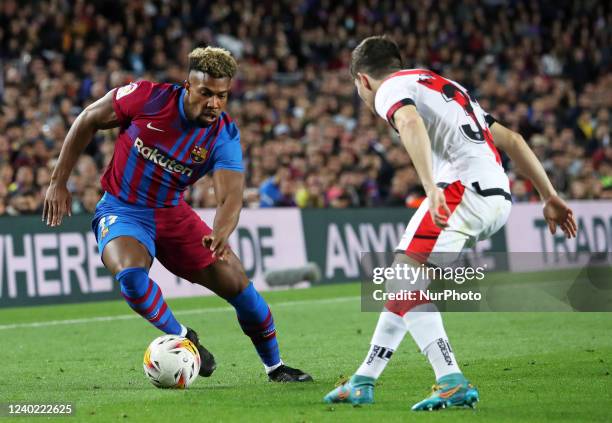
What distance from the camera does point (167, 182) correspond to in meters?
8.25

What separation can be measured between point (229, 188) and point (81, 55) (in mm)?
13642

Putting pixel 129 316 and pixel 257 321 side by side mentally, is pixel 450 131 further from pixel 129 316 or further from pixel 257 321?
pixel 129 316

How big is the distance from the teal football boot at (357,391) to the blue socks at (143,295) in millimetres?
1658

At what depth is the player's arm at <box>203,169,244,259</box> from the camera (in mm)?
7605

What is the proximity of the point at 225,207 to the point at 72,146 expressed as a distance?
1.25m

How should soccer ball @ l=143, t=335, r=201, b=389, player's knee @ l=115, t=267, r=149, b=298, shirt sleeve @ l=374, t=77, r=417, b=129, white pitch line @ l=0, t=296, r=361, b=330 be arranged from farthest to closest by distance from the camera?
1. white pitch line @ l=0, t=296, r=361, b=330
2. soccer ball @ l=143, t=335, r=201, b=389
3. player's knee @ l=115, t=267, r=149, b=298
4. shirt sleeve @ l=374, t=77, r=417, b=129

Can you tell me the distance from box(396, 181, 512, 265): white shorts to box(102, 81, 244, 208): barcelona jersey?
1843 mm

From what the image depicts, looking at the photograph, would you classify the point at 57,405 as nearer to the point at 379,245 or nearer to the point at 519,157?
the point at 519,157

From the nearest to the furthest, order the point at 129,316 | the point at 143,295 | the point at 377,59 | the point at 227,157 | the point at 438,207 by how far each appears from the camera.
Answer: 1. the point at 438,207
2. the point at 377,59
3. the point at 143,295
4. the point at 227,157
5. the point at 129,316

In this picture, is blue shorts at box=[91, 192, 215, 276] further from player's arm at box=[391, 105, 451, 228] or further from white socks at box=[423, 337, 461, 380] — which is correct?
player's arm at box=[391, 105, 451, 228]

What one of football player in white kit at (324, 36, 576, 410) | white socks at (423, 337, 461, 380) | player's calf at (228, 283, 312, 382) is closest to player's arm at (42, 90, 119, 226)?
player's calf at (228, 283, 312, 382)

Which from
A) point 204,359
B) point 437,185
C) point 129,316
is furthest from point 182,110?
point 129,316

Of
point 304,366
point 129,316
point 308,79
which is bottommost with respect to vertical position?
point 129,316

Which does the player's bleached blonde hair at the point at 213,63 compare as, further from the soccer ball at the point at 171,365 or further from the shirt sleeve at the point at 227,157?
the soccer ball at the point at 171,365
